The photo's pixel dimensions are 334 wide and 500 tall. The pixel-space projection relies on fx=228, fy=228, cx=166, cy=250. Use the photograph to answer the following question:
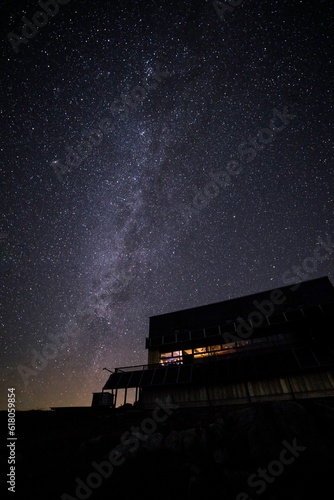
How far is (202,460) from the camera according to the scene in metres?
10.7

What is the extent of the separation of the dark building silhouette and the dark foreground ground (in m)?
4.85

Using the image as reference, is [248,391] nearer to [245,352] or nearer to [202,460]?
[245,352]

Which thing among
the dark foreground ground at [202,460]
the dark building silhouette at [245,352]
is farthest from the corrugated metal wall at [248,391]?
the dark foreground ground at [202,460]

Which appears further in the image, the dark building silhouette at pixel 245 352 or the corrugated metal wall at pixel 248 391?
the dark building silhouette at pixel 245 352

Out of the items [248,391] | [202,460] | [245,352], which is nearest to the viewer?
[202,460]

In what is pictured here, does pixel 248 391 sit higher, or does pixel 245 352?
pixel 245 352

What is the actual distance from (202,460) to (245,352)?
1137 centimetres

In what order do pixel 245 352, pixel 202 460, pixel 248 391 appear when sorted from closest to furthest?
pixel 202 460 → pixel 248 391 → pixel 245 352

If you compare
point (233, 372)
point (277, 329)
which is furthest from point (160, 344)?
point (277, 329)

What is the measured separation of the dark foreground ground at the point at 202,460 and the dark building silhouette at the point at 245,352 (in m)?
4.85

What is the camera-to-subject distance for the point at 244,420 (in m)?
11.9

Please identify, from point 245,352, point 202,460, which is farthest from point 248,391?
point 202,460

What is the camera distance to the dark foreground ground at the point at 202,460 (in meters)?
9.14

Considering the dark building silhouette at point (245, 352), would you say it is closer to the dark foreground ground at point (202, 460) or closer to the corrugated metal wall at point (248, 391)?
the corrugated metal wall at point (248, 391)
